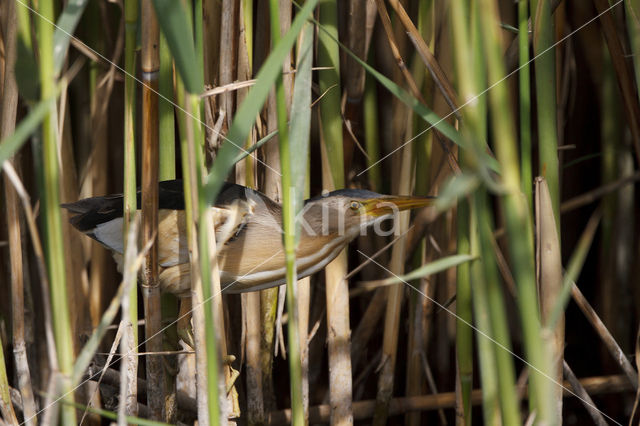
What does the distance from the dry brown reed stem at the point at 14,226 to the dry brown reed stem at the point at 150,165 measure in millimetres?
178

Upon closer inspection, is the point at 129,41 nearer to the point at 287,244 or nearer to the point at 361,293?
the point at 287,244

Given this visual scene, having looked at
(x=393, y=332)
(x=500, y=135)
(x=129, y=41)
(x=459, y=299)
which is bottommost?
(x=393, y=332)

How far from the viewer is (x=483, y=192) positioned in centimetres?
63

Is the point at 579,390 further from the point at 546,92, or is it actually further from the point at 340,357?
the point at 546,92

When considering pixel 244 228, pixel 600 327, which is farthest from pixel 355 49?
pixel 600 327

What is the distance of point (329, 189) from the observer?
1.30 metres

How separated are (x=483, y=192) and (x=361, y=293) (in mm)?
1037

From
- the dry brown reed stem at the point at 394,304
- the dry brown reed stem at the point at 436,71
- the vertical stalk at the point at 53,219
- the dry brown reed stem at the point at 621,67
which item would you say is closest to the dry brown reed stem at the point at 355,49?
the dry brown reed stem at the point at 394,304

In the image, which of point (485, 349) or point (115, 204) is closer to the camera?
point (485, 349)

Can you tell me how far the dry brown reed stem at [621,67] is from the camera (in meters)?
1.19

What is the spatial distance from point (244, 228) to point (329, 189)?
17 centimetres

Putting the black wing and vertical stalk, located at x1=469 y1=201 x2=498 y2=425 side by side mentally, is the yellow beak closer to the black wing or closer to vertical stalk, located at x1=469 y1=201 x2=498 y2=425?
the black wing

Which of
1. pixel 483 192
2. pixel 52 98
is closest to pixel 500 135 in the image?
pixel 483 192

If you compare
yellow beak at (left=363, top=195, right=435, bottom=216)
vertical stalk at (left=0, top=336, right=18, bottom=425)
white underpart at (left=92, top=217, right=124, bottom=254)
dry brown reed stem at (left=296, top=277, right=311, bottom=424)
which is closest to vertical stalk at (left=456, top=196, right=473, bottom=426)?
yellow beak at (left=363, top=195, right=435, bottom=216)
